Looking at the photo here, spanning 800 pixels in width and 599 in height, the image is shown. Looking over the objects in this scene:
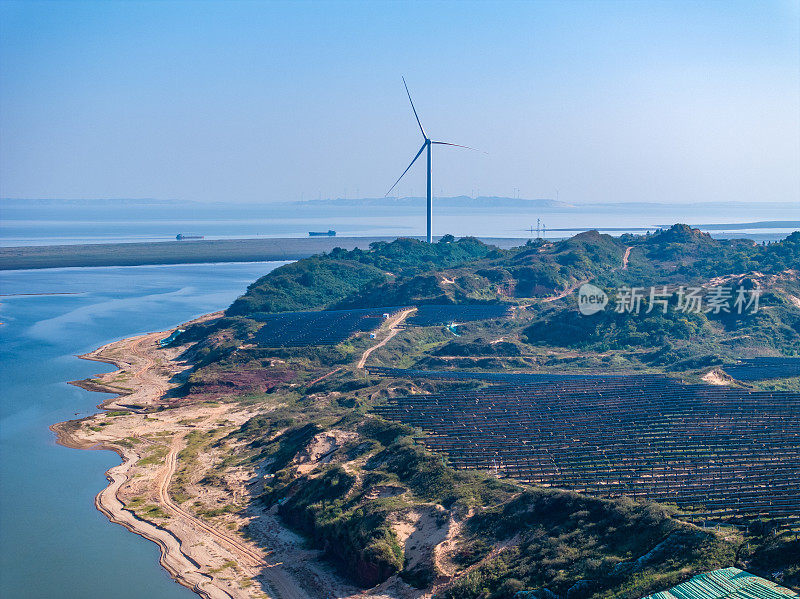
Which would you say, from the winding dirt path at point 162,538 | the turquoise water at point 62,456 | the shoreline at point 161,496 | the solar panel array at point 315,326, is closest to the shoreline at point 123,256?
the turquoise water at point 62,456

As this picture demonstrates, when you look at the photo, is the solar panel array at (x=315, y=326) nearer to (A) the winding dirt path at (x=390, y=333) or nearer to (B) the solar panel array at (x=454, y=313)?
(A) the winding dirt path at (x=390, y=333)

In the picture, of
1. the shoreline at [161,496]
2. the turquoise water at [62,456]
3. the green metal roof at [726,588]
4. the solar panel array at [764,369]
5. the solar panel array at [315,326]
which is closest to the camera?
the green metal roof at [726,588]

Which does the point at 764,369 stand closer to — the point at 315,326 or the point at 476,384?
the point at 476,384

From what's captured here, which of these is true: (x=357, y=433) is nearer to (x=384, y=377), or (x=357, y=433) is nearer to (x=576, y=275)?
(x=384, y=377)

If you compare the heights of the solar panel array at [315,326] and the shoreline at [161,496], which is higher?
the solar panel array at [315,326]

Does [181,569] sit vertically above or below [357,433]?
below

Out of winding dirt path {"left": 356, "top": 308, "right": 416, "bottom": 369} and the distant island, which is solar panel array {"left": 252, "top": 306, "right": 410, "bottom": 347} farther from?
winding dirt path {"left": 356, "top": 308, "right": 416, "bottom": 369}

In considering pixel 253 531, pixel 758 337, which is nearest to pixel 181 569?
pixel 253 531

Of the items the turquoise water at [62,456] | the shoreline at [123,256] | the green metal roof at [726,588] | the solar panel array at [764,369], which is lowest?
the turquoise water at [62,456]
